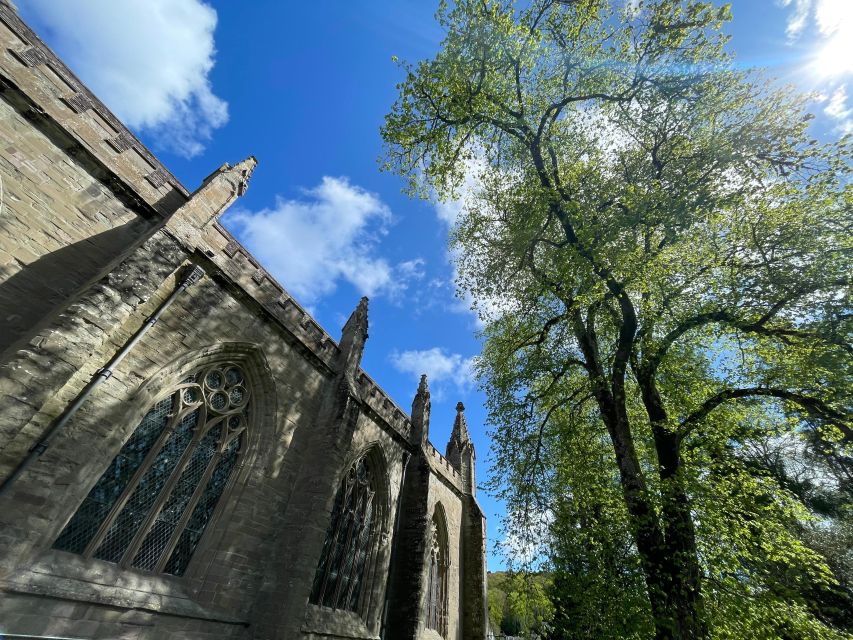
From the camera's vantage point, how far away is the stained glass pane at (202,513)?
6152mm

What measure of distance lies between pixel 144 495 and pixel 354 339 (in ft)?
18.9

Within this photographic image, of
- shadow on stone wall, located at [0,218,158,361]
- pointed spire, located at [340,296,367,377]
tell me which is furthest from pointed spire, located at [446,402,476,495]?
shadow on stone wall, located at [0,218,158,361]

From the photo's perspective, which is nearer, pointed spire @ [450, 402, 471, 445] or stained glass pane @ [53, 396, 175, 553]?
stained glass pane @ [53, 396, 175, 553]

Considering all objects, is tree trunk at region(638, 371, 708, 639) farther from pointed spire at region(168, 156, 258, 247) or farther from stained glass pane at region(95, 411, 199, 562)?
pointed spire at region(168, 156, 258, 247)

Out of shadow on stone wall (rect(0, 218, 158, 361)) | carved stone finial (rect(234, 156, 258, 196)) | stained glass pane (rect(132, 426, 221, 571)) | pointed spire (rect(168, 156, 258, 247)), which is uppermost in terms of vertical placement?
carved stone finial (rect(234, 156, 258, 196))

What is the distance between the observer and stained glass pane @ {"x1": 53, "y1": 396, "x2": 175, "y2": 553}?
505 cm

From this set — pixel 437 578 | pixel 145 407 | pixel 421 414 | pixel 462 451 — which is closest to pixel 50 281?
pixel 145 407

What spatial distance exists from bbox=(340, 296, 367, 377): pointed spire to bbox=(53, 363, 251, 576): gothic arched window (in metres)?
2.97

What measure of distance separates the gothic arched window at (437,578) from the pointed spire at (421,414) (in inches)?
118

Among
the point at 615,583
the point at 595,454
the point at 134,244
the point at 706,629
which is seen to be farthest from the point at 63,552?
the point at 595,454

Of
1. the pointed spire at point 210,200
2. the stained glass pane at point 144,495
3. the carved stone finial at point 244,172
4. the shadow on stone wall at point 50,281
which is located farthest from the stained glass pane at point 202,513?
the carved stone finial at point 244,172

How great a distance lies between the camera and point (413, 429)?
44.9 ft

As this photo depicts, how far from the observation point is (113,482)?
5.50 meters

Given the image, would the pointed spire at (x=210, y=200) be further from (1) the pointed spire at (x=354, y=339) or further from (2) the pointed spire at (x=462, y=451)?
(2) the pointed spire at (x=462, y=451)
